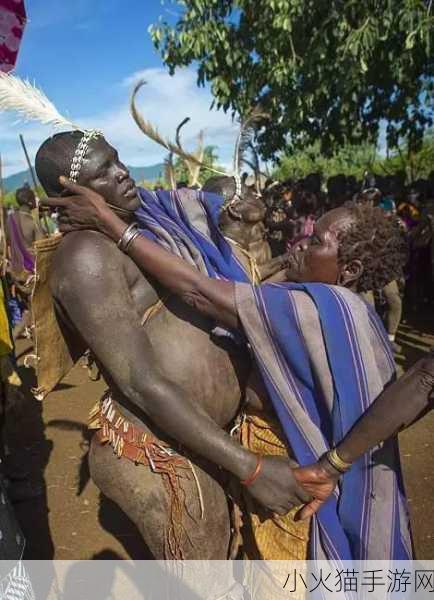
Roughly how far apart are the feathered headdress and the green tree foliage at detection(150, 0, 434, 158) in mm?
4551

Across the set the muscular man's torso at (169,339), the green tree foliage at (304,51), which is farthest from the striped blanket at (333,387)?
the green tree foliage at (304,51)

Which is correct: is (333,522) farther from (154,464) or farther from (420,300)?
(420,300)

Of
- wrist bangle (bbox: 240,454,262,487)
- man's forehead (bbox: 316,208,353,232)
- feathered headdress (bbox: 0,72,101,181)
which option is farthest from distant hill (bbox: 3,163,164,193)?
wrist bangle (bbox: 240,454,262,487)

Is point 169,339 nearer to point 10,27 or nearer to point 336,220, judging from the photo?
point 336,220

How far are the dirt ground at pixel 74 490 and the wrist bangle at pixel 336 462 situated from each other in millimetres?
1671

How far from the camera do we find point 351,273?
1780 millimetres

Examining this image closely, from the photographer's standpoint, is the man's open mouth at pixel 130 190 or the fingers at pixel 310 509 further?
the man's open mouth at pixel 130 190

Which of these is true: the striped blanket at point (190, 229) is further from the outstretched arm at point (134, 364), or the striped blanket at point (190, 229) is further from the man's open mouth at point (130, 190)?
the outstretched arm at point (134, 364)

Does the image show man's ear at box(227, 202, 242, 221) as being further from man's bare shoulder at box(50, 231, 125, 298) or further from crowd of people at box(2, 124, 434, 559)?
man's bare shoulder at box(50, 231, 125, 298)

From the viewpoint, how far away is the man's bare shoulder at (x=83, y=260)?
64.1 inches

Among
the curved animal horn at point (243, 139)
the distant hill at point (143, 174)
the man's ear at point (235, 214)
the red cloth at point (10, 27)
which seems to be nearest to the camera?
the red cloth at point (10, 27)

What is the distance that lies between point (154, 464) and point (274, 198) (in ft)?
27.2

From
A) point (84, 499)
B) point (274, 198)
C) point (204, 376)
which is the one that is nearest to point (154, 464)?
point (204, 376)


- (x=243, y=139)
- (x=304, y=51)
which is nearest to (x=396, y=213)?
(x=304, y=51)
